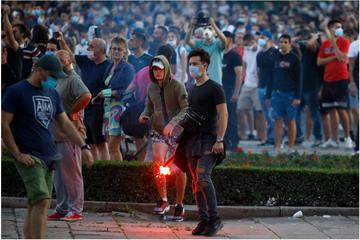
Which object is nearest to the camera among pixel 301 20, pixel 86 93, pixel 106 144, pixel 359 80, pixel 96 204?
pixel 86 93

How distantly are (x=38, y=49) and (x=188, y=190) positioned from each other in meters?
2.91

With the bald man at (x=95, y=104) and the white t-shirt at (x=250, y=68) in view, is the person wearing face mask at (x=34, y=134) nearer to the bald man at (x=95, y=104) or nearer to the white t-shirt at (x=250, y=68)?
the bald man at (x=95, y=104)

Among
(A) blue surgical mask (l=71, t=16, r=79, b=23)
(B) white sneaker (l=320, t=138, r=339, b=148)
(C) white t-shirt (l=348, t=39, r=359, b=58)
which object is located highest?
(A) blue surgical mask (l=71, t=16, r=79, b=23)

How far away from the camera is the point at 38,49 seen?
14227 mm

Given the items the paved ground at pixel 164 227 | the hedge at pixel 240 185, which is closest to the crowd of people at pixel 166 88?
the paved ground at pixel 164 227

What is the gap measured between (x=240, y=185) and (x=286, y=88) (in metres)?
4.87

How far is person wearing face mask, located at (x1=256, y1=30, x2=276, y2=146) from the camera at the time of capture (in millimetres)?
18453

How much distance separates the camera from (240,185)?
12.9 m

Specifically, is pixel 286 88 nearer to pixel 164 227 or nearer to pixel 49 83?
pixel 164 227

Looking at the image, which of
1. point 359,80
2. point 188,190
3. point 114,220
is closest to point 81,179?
point 114,220

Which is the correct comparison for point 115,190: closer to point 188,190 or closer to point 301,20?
point 188,190

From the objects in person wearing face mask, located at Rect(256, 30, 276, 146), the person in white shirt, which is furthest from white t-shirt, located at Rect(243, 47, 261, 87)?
person wearing face mask, located at Rect(256, 30, 276, 146)

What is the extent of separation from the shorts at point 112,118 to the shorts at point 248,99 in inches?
224

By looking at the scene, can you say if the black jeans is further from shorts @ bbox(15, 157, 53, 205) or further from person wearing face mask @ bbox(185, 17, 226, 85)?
person wearing face mask @ bbox(185, 17, 226, 85)
